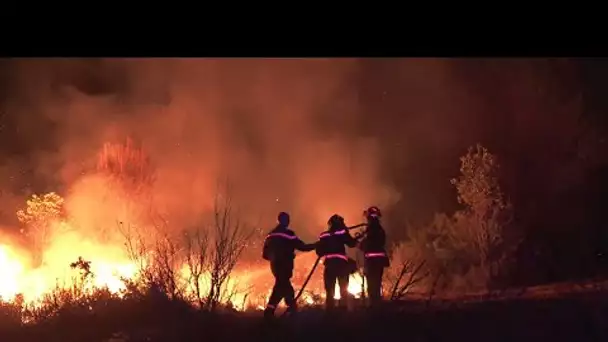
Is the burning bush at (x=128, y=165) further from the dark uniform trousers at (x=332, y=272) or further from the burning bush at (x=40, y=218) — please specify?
the dark uniform trousers at (x=332, y=272)

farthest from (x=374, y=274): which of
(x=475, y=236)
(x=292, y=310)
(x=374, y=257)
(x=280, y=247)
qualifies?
(x=475, y=236)

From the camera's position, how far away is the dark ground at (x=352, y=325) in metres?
8.52

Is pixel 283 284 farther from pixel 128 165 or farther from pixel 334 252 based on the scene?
pixel 128 165

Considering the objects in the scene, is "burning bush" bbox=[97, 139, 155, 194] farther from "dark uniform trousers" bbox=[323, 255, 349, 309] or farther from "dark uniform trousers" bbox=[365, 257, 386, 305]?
"dark uniform trousers" bbox=[365, 257, 386, 305]

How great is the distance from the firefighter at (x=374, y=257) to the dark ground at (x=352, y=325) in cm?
47

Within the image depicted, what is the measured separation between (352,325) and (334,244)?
136cm

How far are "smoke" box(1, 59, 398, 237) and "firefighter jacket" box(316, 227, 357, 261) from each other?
749 centimetres

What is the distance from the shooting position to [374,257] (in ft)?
31.9

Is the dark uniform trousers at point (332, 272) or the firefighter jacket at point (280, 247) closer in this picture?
the firefighter jacket at point (280, 247)

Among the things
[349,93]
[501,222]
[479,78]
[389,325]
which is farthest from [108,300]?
[479,78]

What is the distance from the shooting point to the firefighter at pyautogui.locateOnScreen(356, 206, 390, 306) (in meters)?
9.67

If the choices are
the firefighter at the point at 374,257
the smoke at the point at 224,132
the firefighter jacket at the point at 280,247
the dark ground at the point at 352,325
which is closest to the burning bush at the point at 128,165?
the smoke at the point at 224,132
